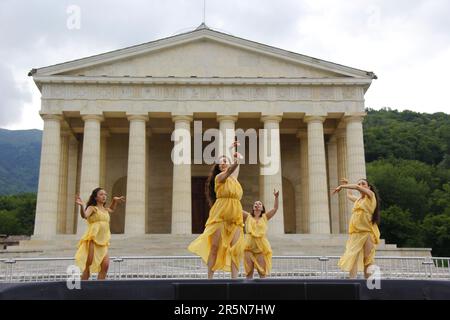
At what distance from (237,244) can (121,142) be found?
37.7 meters

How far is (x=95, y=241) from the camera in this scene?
12.9m

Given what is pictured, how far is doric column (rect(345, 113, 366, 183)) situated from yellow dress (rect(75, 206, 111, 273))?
30.1 m

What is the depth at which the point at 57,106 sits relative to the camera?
4050 cm

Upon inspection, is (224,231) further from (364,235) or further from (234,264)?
(364,235)

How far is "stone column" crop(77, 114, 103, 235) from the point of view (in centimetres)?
3925

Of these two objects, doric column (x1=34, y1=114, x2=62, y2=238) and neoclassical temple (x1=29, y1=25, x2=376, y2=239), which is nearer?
doric column (x1=34, y1=114, x2=62, y2=238)

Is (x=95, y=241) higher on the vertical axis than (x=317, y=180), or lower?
lower

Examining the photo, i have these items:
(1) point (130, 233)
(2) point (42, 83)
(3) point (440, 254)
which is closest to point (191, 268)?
(1) point (130, 233)

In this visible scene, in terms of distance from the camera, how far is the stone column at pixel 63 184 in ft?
140

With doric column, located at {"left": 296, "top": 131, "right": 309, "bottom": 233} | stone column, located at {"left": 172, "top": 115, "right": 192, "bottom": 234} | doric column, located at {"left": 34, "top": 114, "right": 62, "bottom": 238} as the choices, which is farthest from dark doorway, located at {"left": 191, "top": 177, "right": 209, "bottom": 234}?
doric column, located at {"left": 34, "top": 114, "right": 62, "bottom": 238}

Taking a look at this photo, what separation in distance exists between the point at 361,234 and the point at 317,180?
89.9 feet

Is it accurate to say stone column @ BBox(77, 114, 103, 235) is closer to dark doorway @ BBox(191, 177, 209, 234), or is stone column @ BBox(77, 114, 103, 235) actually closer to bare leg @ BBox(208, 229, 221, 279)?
dark doorway @ BBox(191, 177, 209, 234)

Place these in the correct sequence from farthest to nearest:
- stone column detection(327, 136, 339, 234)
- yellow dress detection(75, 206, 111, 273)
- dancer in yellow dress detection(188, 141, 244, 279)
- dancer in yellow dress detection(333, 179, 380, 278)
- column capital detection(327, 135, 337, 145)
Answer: column capital detection(327, 135, 337, 145) < stone column detection(327, 136, 339, 234) < dancer in yellow dress detection(333, 179, 380, 278) < yellow dress detection(75, 206, 111, 273) < dancer in yellow dress detection(188, 141, 244, 279)

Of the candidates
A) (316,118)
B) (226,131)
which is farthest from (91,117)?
(316,118)
